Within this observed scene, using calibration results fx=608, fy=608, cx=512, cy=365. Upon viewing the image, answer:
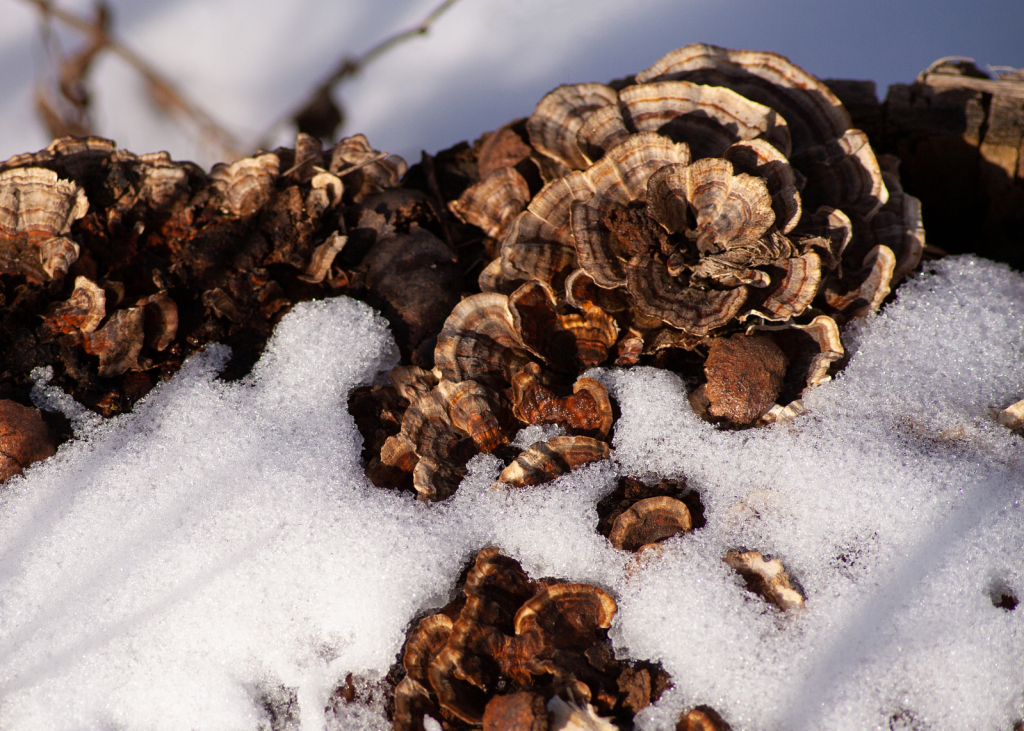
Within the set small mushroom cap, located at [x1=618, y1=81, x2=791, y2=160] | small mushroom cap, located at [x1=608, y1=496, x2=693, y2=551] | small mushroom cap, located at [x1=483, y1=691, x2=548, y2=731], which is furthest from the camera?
small mushroom cap, located at [x1=618, y1=81, x2=791, y2=160]

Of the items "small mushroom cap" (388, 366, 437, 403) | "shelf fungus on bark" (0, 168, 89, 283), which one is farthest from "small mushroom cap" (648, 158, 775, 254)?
"shelf fungus on bark" (0, 168, 89, 283)

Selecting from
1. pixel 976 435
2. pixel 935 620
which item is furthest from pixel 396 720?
pixel 976 435

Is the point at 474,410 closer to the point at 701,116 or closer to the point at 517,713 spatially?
the point at 517,713

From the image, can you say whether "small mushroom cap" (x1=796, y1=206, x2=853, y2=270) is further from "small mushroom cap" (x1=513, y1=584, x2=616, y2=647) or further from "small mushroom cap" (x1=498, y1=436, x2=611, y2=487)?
"small mushroom cap" (x1=513, y1=584, x2=616, y2=647)

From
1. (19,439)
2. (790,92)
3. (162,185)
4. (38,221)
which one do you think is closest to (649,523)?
(790,92)

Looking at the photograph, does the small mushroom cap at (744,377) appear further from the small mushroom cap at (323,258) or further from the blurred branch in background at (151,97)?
the blurred branch in background at (151,97)

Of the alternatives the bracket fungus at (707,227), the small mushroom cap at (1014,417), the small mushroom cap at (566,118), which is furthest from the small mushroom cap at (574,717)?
the small mushroom cap at (566,118)
